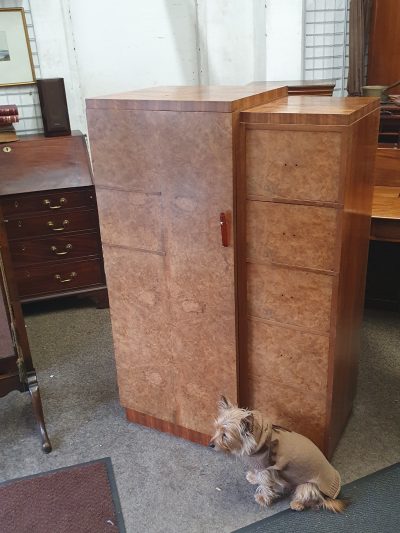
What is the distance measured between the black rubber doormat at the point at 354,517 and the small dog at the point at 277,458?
0.03m

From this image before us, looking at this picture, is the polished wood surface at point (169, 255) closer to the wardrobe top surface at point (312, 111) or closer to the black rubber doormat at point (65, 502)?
the wardrobe top surface at point (312, 111)

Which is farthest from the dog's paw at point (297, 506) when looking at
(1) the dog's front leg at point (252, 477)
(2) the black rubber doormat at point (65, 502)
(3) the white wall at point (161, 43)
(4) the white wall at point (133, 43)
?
(4) the white wall at point (133, 43)

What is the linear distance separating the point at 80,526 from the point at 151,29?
3173 millimetres

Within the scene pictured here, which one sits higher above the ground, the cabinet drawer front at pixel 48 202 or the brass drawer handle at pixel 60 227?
the cabinet drawer front at pixel 48 202

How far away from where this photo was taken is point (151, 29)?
366 cm

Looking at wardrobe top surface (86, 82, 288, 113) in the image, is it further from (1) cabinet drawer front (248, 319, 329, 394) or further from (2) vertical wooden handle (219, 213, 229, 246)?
(1) cabinet drawer front (248, 319, 329, 394)

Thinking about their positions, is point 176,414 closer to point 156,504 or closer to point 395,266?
point 156,504

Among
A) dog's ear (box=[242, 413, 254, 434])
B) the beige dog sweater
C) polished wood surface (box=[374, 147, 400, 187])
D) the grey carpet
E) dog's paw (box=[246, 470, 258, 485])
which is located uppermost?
polished wood surface (box=[374, 147, 400, 187])

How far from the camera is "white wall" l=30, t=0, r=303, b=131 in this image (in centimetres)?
343

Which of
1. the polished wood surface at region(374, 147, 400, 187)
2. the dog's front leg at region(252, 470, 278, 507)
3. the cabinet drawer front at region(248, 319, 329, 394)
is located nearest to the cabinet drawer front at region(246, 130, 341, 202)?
the cabinet drawer front at region(248, 319, 329, 394)

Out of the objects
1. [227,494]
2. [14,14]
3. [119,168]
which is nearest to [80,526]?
[227,494]

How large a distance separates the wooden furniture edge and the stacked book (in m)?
1.76

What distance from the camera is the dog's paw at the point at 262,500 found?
1.88 meters

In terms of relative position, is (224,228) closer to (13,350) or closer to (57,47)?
(13,350)
